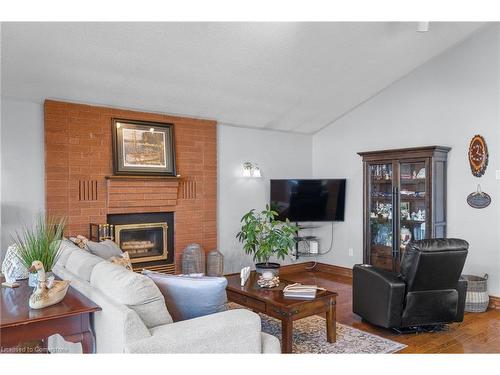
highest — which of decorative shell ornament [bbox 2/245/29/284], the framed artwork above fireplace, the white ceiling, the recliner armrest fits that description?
the white ceiling

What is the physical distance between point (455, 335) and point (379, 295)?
0.79 metres

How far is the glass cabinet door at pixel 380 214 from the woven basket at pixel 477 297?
1.10 m

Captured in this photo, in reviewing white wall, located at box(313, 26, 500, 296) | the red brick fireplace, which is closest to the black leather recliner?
white wall, located at box(313, 26, 500, 296)

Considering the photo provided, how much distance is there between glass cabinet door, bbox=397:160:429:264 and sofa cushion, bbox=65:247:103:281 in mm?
3986

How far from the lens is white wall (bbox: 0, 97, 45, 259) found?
173 inches

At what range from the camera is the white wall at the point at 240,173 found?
6.07 m

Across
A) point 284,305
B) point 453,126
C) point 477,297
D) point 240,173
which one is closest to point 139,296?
point 284,305

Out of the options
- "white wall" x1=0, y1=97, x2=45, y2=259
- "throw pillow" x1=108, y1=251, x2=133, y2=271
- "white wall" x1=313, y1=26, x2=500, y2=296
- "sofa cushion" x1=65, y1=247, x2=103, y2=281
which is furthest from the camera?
"white wall" x1=313, y1=26, x2=500, y2=296

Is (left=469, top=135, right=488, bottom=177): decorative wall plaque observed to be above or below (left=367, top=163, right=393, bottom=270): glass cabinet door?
above

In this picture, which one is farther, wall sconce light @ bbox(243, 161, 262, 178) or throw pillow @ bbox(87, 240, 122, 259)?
wall sconce light @ bbox(243, 161, 262, 178)

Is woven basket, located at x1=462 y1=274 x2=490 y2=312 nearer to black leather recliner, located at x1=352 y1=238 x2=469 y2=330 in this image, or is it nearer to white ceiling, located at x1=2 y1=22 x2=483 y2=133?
black leather recliner, located at x1=352 y1=238 x2=469 y2=330

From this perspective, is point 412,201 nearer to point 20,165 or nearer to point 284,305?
point 284,305

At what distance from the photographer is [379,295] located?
386cm
